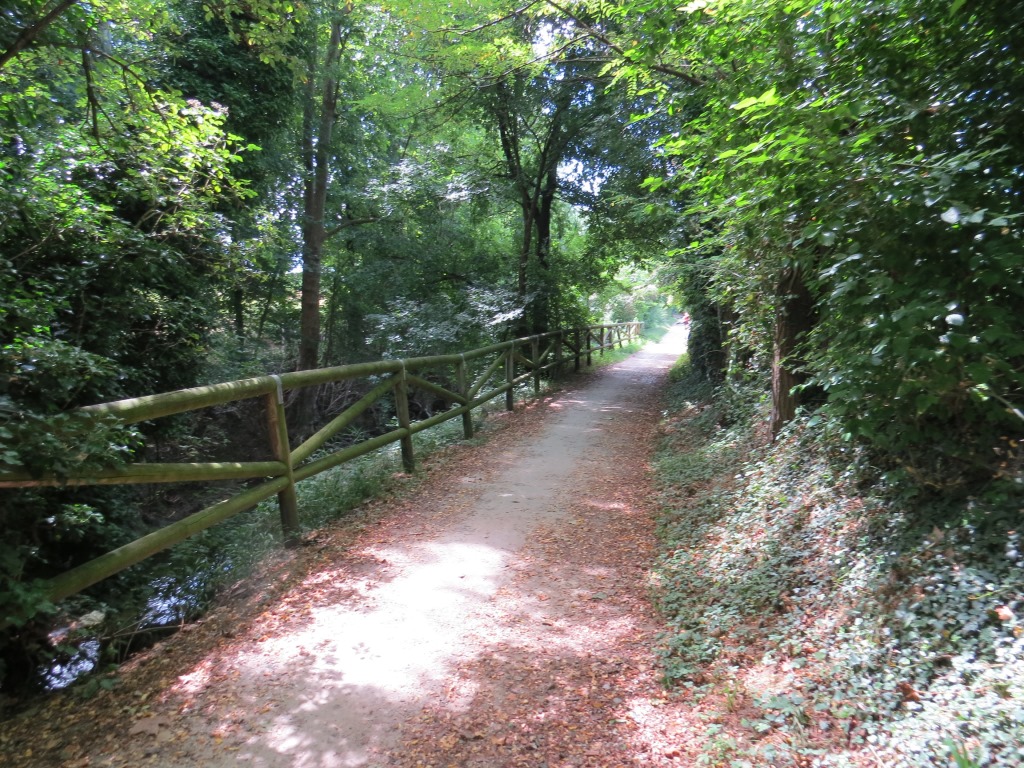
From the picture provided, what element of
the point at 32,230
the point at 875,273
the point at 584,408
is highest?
the point at 32,230

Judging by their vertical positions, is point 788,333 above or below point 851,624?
above

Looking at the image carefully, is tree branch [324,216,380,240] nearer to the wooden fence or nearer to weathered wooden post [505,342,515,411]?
weathered wooden post [505,342,515,411]

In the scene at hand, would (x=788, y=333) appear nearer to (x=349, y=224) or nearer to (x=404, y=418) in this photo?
(x=404, y=418)

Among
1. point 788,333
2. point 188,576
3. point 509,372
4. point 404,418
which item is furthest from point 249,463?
point 509,372

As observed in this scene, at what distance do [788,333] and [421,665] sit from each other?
4142 mm

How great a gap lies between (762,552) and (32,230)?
5.55m

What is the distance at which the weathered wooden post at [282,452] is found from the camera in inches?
169

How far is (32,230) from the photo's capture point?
3.97 metres

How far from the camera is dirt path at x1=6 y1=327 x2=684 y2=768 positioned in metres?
2.43

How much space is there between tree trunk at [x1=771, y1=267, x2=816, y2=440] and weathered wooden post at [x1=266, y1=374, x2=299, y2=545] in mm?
4173

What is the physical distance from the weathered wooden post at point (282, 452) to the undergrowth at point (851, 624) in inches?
113

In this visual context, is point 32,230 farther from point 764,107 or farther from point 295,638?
point 764,107

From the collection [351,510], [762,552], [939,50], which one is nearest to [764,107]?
[939,50]

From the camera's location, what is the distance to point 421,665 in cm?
300
